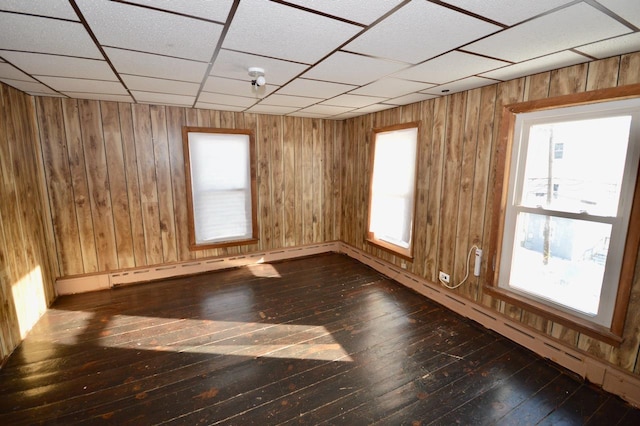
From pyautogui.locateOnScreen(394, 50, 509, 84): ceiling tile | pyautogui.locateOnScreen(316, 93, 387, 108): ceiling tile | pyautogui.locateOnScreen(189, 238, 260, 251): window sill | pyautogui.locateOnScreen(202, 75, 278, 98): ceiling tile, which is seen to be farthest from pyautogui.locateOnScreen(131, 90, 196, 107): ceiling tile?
pyautogui.locateOnScreen(394, 50, 509, 84): ceiling tile

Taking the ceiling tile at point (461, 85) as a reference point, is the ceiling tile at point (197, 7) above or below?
below

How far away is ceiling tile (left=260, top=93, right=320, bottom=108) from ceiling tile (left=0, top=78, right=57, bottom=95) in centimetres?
210

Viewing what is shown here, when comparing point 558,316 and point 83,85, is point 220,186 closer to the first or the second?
point 83,85

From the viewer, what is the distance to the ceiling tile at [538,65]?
1955 mm

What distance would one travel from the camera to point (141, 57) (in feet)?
6.49

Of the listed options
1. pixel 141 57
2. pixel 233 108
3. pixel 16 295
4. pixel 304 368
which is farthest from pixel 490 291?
pixel 16 295

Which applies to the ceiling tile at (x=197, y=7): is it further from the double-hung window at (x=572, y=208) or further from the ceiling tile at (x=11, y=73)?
the double-hung window at (x=572, y=208)

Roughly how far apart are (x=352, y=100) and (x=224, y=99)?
1.48 metres

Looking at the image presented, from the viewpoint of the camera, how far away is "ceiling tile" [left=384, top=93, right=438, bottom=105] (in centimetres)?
314

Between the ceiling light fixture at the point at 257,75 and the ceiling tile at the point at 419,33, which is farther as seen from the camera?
the ceiling light fixture at the point at 257,75

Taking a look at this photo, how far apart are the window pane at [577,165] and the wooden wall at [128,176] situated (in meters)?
3.26

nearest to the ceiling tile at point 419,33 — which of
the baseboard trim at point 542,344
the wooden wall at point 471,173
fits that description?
the wooden wall at point 471,173

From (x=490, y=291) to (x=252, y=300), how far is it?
252 centimetres

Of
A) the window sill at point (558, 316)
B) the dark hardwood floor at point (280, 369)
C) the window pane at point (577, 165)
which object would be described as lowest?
the dark hardwood floor at point (280, 369)
